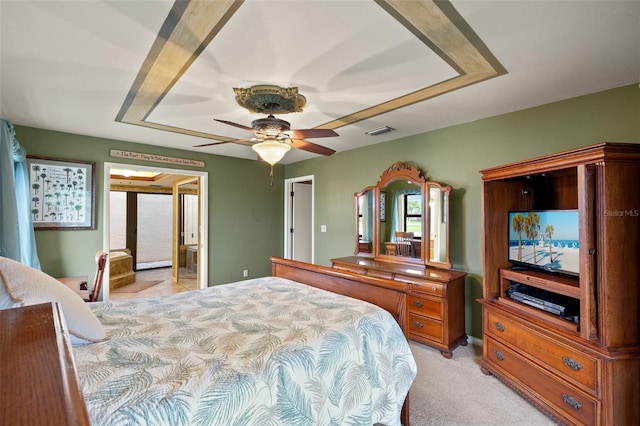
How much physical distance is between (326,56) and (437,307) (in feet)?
8.09

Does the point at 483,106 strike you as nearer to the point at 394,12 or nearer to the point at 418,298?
the point at 394,12

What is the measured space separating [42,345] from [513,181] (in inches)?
122

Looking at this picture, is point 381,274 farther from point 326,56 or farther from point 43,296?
point 43,296

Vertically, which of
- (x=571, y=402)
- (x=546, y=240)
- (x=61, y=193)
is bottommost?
(x=571, y=402)

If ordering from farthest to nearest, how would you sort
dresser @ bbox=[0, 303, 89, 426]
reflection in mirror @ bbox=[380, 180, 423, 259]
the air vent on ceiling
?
reflection in mirror @ bbox=[380, 180, 423, 259] → the air vent on ceiling → dresser @ bbox=[0, 303, 89, 426]

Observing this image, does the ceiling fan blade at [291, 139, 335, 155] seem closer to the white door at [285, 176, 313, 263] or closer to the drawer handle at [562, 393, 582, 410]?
the drawer handle at [562, 393, 582, 410]

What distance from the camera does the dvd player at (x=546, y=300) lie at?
2006 millimetres

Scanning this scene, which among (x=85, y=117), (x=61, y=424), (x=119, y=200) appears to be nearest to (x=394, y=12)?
(x=61, y=424)

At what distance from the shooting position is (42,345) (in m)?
0.64

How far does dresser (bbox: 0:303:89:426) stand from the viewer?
399 millimetres

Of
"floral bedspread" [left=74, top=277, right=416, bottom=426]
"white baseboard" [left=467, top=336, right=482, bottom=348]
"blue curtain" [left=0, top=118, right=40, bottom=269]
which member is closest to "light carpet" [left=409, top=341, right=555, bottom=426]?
"white baseboard" [left=467, top=336, right=482, bottom=348]

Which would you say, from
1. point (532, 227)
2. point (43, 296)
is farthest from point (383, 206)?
point (43, 296)

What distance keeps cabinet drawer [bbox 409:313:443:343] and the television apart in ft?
3.15

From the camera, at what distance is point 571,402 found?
1.84 m
